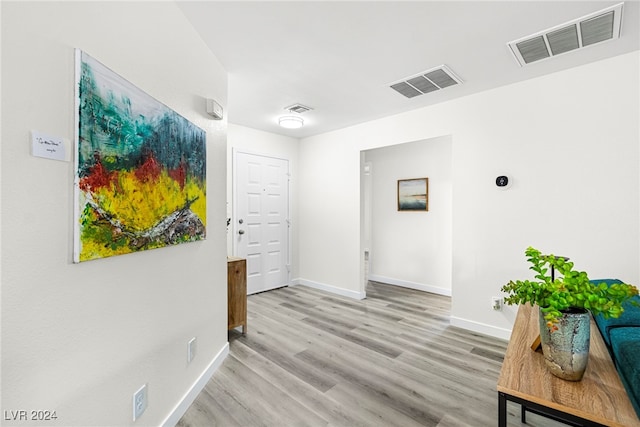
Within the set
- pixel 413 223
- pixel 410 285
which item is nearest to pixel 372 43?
pixel 413 223

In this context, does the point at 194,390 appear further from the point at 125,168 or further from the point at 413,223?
the point at 413,223

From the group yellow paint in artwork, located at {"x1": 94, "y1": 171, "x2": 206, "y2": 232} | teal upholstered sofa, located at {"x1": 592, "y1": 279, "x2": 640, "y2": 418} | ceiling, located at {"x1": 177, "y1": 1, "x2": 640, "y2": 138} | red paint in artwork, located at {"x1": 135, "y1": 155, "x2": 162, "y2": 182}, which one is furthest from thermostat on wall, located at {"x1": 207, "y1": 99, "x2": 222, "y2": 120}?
teal upholstered sofa, located at {"x1": 592, "y1": 279, "x2": 640, "y2": 418}

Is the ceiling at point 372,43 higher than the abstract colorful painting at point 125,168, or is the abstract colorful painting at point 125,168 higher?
the ceiling at point 372,43

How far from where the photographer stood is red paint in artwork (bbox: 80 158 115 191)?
3.53 ft

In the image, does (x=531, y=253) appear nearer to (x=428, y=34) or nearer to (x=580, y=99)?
(x=428, y=34)

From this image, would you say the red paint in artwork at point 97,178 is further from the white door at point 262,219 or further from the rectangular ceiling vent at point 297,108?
the white door at point 262,219

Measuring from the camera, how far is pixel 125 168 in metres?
1.27

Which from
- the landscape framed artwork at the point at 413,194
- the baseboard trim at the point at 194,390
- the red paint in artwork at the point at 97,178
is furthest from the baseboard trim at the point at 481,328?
the red paint in artwork at the point at 97,178

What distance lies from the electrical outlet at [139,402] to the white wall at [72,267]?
1.2 inches

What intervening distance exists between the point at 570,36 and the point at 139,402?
138 inches

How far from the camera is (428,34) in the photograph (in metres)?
2.02

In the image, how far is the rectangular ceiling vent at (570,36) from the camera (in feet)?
6.02

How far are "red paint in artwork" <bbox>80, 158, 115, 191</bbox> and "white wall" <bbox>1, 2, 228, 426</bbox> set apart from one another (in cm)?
5

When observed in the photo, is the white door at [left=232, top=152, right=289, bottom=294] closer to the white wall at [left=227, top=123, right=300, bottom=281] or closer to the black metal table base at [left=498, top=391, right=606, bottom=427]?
the white wall at [left=227, top=123, right=300, bottom=281]
